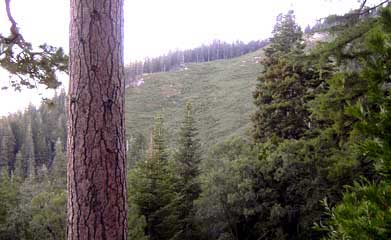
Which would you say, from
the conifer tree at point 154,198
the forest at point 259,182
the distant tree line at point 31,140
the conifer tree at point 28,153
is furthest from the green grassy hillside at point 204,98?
the conifer tree at point 154,198

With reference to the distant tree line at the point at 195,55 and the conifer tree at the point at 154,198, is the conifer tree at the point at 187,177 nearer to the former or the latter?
the conifer tree at the point at 154,198

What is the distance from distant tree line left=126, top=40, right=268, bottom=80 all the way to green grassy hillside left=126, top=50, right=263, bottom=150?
41.2 feet

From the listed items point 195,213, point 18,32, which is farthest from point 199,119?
point 18,32

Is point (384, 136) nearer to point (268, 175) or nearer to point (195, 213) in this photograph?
point (268, 175)

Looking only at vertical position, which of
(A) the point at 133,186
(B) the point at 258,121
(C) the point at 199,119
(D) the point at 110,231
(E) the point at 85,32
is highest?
(E) the point at 85,32

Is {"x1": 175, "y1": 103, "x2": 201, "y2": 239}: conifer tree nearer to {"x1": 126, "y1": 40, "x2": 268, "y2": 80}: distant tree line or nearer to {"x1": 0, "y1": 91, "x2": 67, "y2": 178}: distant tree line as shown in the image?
{"x1": 0, "y1": 91, "x2": 67, "y2": 178}: distant tree line

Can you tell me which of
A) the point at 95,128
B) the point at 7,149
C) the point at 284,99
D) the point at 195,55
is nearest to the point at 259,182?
the point at 284,99

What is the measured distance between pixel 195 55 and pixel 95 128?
111711 mm

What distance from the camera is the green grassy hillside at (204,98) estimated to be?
173 feet

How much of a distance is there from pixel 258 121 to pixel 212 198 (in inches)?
154

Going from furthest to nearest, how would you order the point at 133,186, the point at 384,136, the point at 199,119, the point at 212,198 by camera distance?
the point at 199,119, the point at 212,198, the point at 133,186, the point at 384,136

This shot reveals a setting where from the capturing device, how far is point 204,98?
6956 cm

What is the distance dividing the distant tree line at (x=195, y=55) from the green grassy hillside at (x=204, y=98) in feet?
41.2

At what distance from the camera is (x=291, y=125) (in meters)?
14.3
